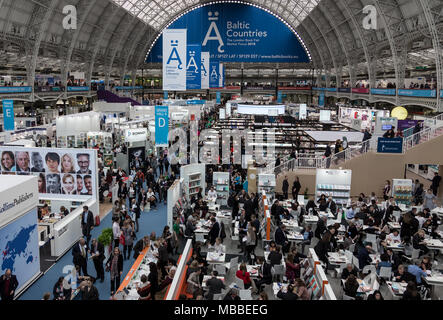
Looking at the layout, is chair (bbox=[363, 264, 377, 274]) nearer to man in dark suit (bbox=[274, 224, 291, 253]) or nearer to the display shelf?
man in dark suit (bbox=[274, 224, 291, 253])

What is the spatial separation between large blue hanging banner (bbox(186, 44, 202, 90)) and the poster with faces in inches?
199

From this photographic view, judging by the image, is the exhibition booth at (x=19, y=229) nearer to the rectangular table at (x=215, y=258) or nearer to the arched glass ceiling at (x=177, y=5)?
the rectangular table at (x=215, y=258)

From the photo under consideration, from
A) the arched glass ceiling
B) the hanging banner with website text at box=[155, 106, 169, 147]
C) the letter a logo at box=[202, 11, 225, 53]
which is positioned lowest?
the hanging banner with website text at box=[155, 106, 169, 147]

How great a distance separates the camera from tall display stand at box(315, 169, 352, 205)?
14195 millimetres

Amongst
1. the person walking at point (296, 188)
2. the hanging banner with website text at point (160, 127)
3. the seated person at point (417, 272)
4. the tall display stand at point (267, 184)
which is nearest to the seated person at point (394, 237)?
the seated person at point (417, 272)

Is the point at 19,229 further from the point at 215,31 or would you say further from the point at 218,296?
the point at 215,31

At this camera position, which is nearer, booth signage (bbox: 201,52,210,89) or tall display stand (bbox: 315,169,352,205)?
tall display stand (bbox: 315,169,352,205)

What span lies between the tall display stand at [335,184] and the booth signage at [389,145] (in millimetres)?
2248

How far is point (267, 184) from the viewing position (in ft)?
47.8

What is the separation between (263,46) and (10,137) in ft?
126

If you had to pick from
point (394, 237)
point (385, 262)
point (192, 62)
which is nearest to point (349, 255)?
point (385, 262)

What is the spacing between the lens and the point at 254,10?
4916cm

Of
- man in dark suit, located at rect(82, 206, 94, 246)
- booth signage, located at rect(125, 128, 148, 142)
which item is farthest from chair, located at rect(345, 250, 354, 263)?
booth signage, located at rect(125, 128, 148, 142)
